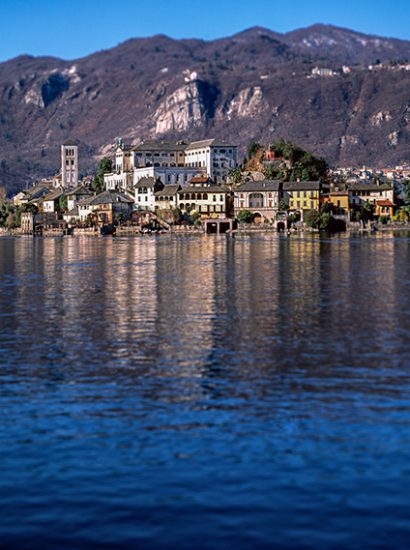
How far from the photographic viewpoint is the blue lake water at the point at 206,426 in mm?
16406

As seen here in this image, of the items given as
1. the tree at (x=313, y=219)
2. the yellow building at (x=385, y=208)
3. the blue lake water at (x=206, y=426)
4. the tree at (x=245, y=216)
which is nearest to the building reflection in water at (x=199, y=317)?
the blue lake water at (x=206, y=426)

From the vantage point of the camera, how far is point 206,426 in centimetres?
2227

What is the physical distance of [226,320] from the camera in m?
42.5

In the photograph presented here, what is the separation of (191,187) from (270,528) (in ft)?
565

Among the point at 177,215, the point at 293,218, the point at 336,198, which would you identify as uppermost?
the point at 336,198

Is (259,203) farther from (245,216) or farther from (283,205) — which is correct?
(283,205)

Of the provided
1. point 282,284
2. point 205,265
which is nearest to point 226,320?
point 282,284

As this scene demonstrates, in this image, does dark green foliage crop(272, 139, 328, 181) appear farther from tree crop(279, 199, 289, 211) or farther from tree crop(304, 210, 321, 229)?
tree crop(304, 210, 321, 229)

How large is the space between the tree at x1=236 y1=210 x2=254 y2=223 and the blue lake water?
4983 inches

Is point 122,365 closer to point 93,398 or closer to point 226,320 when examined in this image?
point 93,398

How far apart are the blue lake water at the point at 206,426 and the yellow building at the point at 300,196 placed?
128 m

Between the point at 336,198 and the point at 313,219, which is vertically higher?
the point at 336,198

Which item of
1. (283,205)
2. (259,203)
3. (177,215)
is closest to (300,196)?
(283,205)

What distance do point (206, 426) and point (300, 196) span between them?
156 meters
